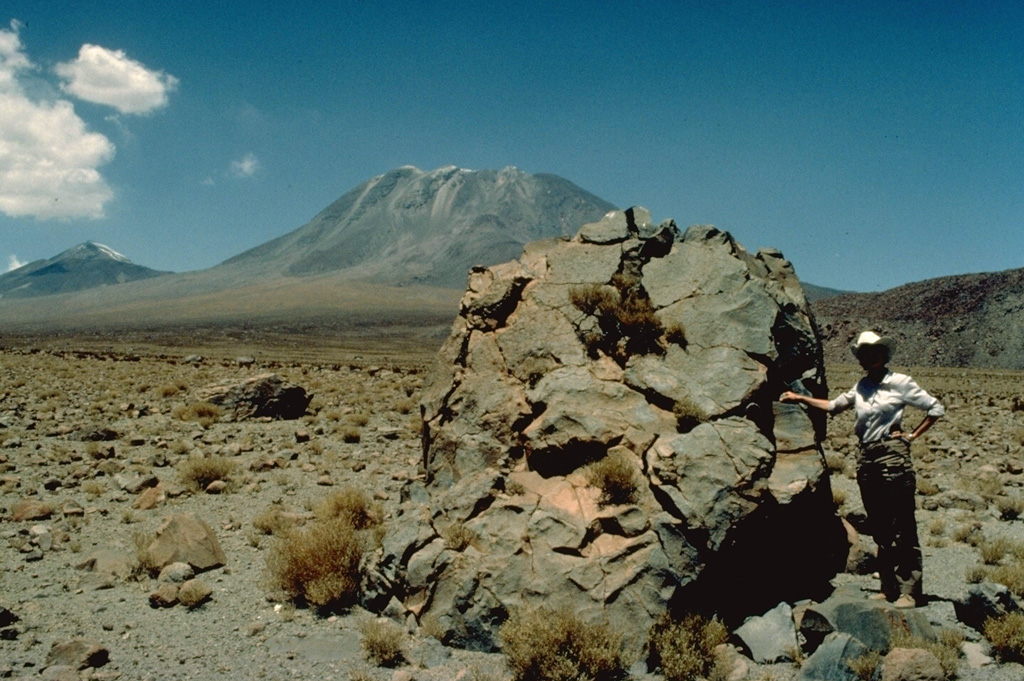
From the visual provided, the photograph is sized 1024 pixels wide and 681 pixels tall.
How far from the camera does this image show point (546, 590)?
578cm

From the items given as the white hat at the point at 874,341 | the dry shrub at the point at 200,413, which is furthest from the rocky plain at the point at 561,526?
the dry shrub at the point at 200,413

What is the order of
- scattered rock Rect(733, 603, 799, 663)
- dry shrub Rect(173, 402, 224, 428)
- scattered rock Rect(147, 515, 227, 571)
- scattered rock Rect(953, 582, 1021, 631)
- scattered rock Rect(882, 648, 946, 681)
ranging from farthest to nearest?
dry shrub Rect(173, 402, 224, 428) → scattered rock Rect(147, 515, 227, 571) → scattered rock Rect(953, 582, 1021, 631) → scattered rock Rect(733, 603, 799, 663) → scattered rock Rect(882, 648, 946, 681)

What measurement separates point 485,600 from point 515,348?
3.66 m

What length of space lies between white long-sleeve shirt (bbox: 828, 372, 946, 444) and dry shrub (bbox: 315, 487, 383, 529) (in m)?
Answer: 6.03

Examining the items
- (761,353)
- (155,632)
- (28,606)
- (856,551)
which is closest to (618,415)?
(761,353)

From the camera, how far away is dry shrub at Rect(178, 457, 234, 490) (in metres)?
11.0

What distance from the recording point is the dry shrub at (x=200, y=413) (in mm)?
16938

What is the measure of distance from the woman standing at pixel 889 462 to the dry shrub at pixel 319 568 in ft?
17.4

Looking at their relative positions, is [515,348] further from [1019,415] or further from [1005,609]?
[1019,415]

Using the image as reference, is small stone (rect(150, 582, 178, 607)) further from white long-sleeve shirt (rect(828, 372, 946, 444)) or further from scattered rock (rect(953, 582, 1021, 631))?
scattered rock (rect(953, 582, 1021, 631))

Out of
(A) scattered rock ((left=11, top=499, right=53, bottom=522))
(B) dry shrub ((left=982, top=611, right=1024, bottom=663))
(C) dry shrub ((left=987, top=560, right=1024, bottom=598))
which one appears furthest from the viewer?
(A) scattered rock ((left=11, top=499, right=53, bottom=522))

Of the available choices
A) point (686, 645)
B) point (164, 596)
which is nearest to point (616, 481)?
point (686, 645)

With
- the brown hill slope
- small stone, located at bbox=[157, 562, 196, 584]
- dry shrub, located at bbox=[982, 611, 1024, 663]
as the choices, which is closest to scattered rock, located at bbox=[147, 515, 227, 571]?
small stone, located at bbox=[157, 562, 196, 584]

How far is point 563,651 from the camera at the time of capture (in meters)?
5.25
